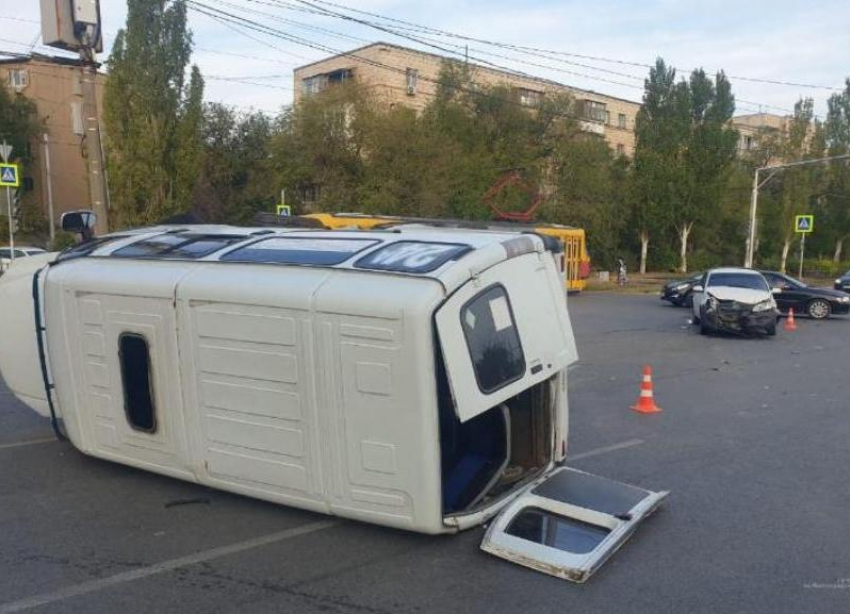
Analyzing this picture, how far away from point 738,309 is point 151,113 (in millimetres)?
25924

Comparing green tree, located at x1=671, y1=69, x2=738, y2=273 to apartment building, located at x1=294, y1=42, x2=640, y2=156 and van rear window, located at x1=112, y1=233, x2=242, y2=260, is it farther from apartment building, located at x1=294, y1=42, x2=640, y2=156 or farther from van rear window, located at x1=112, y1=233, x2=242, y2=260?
van rear window, located at x1=112, y1=233, x2=242, y2=260

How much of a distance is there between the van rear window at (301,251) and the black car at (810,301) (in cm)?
1827

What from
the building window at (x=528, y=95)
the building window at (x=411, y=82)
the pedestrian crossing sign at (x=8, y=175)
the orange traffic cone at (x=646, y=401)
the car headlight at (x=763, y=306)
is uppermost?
the building window at (x=411, y=82)

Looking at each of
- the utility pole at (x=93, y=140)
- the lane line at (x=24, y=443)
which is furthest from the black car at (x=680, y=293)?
the lane line at (x=24, y=443)

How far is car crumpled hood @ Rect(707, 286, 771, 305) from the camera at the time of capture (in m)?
15.7

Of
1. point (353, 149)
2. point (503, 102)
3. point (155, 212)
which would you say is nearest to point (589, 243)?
point (503, 102)

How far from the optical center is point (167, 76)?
32.1 metres

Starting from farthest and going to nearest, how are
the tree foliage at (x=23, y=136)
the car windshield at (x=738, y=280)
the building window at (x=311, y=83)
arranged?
the building window at (x=311, y=83) → the tree foliage at (x=23, y=136) → the car windshield at (x=738, y=280)

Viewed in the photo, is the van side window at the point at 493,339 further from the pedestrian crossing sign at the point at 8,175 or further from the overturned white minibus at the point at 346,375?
the pedestrian crossing sign at the point at 8,175

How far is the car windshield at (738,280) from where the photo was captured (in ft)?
53.9

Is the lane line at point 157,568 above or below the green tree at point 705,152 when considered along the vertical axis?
below

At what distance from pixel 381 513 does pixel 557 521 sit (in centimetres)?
119

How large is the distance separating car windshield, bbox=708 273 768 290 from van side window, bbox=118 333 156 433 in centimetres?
1421

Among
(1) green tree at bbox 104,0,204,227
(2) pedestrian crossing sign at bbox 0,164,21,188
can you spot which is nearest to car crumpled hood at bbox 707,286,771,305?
(2) pedestrian crossing sign at bbox 0,164,21,188
